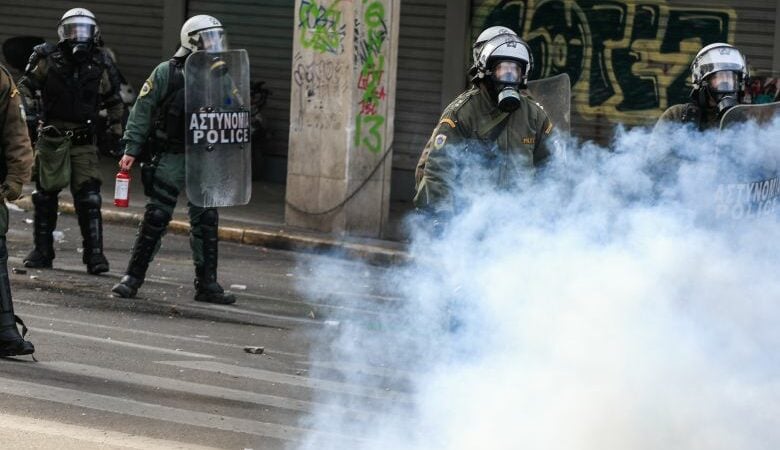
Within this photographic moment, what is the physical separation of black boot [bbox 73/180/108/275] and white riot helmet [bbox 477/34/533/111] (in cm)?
461

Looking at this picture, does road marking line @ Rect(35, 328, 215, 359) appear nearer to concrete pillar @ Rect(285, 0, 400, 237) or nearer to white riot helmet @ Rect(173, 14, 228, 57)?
white riot helmet @ Rect(173, 14, 228, 57)

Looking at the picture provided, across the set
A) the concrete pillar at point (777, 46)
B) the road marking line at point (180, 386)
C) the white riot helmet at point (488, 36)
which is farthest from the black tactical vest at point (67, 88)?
the concrete pillar at point (777, 46)

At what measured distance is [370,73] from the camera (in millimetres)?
14852

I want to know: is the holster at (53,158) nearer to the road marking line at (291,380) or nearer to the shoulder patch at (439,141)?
the road marking line at (291,380)

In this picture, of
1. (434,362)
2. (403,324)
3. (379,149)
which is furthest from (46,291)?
(379,149)

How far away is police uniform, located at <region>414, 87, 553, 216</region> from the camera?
7.70m

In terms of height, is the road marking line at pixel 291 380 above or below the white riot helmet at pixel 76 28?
below

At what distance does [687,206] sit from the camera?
688cm

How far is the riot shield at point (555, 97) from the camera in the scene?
28.4 feet

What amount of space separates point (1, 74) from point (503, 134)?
2597 mm

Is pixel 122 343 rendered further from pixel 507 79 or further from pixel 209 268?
pixel 507 79

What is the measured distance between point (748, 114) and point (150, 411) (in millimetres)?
3182

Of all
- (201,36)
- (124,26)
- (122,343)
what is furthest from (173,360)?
(124,26)

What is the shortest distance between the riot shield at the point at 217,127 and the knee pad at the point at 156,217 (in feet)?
0.68
